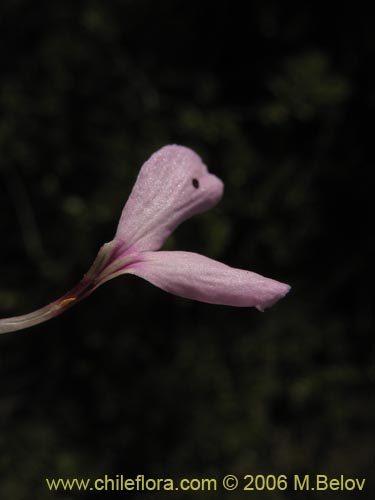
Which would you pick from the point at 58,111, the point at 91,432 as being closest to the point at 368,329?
the point at 91,432

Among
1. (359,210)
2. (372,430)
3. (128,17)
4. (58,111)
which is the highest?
(128,17)

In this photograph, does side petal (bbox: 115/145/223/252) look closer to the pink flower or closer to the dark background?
the pink flower

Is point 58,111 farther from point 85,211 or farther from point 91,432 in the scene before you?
point 91,432

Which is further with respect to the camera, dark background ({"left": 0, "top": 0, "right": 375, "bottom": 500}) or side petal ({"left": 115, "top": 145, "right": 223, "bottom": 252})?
dark background ({"left": 0, "top": 0, "right": 375, "bottom": 500})

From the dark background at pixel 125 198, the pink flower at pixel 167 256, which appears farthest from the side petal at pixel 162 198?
the dark background at pixel 125 198

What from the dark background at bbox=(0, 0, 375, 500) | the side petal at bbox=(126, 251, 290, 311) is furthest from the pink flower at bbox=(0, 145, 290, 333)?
the dark background at bbox=(0, 0, 375, 500)

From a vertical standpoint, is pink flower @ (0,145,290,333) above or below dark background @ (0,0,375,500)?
below

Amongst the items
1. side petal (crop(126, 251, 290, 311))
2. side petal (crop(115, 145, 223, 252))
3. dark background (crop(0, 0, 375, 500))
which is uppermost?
dark background (crop(0, 0, 375, 500))

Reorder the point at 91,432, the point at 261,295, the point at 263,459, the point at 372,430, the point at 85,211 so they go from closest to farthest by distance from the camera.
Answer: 1. the point at 261,295
2. the point at 85,211
3. the point at 91,432
4. the point at 263,459
5. the point at 372,430
